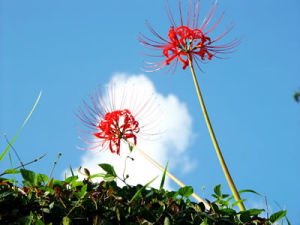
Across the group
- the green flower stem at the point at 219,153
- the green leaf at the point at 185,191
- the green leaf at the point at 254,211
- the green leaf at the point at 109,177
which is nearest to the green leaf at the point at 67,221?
the green leaf at the point at 109,177

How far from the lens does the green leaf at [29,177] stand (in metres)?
1.57

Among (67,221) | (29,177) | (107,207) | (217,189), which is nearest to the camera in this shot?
(67,221)

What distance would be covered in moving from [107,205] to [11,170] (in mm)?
660

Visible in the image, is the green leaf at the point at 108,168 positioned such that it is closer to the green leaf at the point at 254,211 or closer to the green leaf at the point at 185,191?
the green leaf at the point at 185,191

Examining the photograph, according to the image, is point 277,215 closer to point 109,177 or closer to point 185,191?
point 185,191

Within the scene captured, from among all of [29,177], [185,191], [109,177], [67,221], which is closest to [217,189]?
[185,191]

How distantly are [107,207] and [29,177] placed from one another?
16.3 inches

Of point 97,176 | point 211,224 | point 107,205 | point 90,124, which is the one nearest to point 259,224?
point 211,224

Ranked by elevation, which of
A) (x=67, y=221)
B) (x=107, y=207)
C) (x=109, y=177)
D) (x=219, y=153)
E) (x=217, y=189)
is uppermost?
(x=219, y=153)

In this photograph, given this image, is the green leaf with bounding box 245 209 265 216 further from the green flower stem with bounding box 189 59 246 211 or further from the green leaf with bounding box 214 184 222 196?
the green flower stem with bounding box 189 59 246 211

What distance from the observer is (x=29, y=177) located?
1.58 m

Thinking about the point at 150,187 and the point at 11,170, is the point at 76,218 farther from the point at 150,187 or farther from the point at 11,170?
the point at 11,170

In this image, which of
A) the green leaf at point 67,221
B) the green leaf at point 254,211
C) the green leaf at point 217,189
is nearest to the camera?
the green leaf at point 67,221

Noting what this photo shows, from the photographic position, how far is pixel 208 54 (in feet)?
9.38
